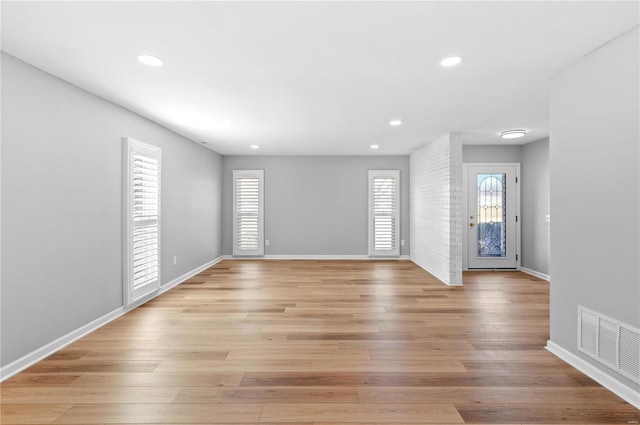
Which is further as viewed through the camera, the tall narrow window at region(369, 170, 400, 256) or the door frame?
the tall narrow window at region(369, 170, 400, 256)

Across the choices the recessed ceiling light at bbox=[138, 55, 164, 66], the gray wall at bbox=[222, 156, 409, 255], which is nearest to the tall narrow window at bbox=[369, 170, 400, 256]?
the gray wall at bbox=[222, 156, 409, 255]

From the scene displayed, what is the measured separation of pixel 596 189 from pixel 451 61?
140 centimetres

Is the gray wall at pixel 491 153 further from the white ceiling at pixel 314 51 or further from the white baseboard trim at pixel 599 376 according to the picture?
the white baseboard trim at pixel 599 376

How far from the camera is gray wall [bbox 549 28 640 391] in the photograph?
1976 millimetres

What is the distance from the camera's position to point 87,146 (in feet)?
10.00

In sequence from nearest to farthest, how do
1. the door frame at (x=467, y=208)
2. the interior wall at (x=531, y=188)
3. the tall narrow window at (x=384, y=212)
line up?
the interior wall at (x=531, y=188) < the door frame at (x=467, y=208) < the tall narrow window at (x=384, y=212)

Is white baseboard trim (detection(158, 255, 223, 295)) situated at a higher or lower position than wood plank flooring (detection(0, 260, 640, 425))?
higher

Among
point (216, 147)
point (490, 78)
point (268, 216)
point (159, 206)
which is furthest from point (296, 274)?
point (490, 78)

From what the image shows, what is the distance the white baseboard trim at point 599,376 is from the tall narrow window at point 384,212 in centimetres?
444

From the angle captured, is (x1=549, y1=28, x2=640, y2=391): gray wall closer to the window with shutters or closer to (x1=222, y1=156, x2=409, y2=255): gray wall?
the window with shutters

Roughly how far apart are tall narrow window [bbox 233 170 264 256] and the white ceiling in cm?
319

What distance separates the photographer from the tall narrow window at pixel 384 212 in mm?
7078

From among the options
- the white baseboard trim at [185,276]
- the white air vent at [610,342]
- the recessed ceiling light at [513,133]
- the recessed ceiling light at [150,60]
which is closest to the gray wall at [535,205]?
the recessed ceiling light at [513,133]

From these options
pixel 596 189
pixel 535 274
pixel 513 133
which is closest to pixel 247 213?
pixel 513 133
